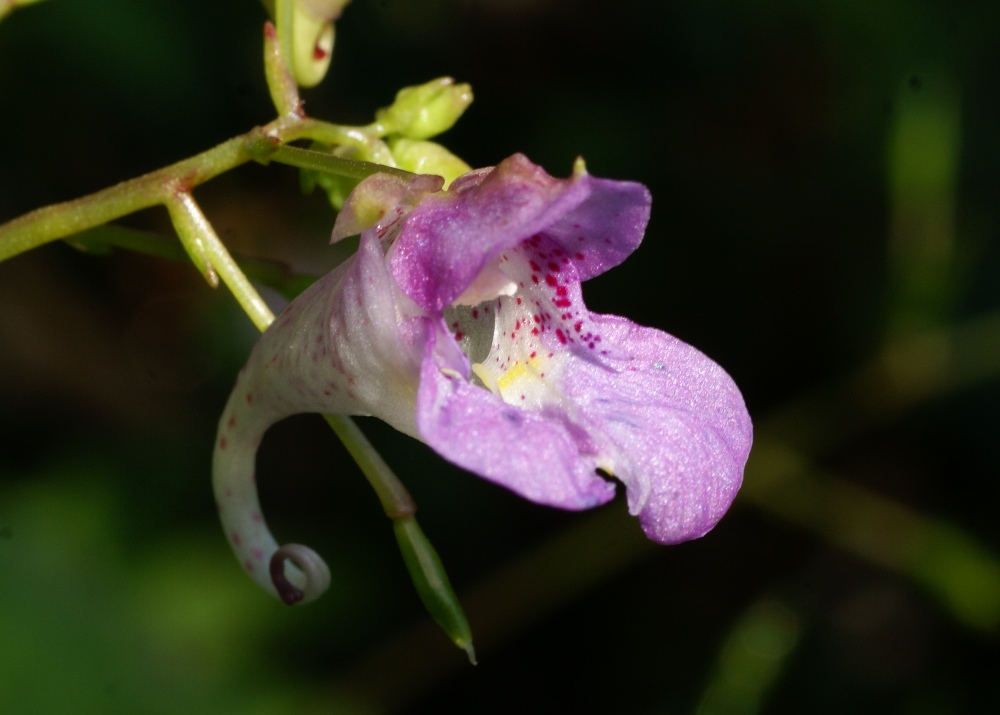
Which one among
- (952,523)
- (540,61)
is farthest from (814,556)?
(540,61)

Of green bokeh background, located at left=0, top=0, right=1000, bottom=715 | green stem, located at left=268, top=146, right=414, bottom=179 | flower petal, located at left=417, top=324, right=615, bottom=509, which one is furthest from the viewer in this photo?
green bokeh background, located at left=0, top=0, right=1000, bottom=715

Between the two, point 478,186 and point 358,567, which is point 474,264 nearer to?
point 478,186

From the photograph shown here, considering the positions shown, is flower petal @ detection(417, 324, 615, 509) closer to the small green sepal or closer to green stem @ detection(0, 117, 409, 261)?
the small green sepal

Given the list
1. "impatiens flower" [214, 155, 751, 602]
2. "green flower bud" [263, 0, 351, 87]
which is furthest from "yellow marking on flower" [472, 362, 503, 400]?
"green flower bud" [263, 0, 351, 87]

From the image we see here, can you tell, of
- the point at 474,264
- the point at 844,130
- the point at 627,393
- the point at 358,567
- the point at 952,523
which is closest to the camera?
the point at 474,264

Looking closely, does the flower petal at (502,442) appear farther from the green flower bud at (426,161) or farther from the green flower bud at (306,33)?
the green flower bud at (306,33)

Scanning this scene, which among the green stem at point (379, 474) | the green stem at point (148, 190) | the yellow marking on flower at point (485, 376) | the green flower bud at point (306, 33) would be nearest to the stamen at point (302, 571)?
the green stem at point (379, 474)
